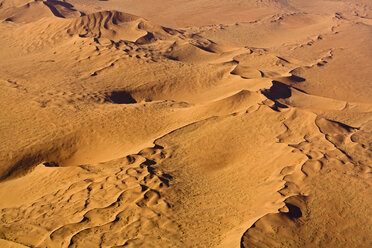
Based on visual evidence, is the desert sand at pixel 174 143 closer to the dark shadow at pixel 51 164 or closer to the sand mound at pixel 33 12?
the dark shadow at pixel 51 164

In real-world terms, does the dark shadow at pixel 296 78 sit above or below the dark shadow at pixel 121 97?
below

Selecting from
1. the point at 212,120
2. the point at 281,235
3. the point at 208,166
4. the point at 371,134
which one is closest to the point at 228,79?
the point at 212,120

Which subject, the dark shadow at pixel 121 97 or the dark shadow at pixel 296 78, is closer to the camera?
the dark shadow at pixel 121 97

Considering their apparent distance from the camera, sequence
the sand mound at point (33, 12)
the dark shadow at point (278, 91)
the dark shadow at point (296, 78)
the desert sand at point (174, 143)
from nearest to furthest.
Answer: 1. the desert sand at point (174, 143)
2. the dark shadow at point (278, 91)
3. the dark shadow at point (296, 78)
4. the sand mound at point (33, 12)

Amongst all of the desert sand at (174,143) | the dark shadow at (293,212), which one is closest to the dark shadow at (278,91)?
the desert sand at (174,143)

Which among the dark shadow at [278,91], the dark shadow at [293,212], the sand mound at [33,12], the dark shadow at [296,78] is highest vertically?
the sand mound at [33,12]

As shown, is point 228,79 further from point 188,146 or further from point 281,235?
point 281,235

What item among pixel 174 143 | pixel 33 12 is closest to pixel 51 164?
pixel 174 143

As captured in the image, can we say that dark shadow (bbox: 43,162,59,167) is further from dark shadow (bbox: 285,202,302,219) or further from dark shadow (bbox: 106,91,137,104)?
dark shadow (bbox: 285,202,302,219)

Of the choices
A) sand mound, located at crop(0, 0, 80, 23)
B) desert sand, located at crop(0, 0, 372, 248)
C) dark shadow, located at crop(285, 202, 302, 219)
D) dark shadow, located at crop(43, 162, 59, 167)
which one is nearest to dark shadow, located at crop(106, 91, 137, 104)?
desert sand, located at crop(0, 0, 372, 248)

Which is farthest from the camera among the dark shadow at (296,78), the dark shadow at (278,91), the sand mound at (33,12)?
the sand mound at (33,12)
